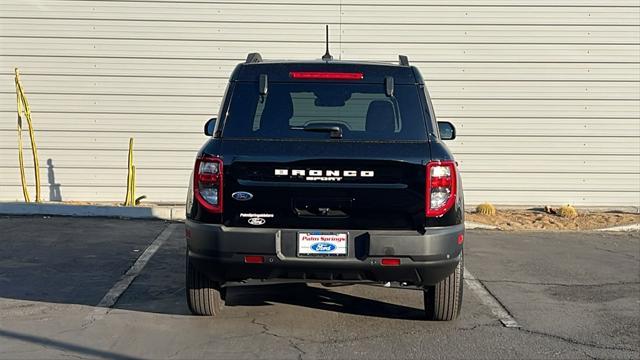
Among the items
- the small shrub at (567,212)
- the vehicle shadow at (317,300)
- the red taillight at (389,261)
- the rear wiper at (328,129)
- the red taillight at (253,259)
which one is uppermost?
the rear wiper at (328,129)

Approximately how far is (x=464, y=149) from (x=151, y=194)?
5231mm

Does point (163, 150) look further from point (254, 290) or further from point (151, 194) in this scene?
point (254, 290)

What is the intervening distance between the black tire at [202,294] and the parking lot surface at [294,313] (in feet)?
0.35

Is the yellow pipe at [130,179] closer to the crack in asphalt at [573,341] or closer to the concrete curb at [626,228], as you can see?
the concrete curb at [626,228]

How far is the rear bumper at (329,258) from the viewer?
5055 mm

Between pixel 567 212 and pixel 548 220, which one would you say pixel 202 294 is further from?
pixel 567 212

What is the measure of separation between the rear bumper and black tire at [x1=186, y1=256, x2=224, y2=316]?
0.53 m

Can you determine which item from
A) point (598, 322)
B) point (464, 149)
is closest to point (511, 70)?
point (464, 149)

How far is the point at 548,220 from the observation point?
477 inches

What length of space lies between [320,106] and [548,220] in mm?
7366

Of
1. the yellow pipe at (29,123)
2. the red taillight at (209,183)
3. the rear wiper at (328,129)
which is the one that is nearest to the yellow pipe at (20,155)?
the yellow pipe at (29,123)

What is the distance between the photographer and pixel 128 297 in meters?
6.63

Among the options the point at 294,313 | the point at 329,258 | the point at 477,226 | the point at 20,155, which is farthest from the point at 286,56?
the point at 329,258

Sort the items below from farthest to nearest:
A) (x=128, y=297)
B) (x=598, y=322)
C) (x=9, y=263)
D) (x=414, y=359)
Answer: (x=9, y=263), (x=128, y=297), (x=598, y=322), (x=414, y=359)
